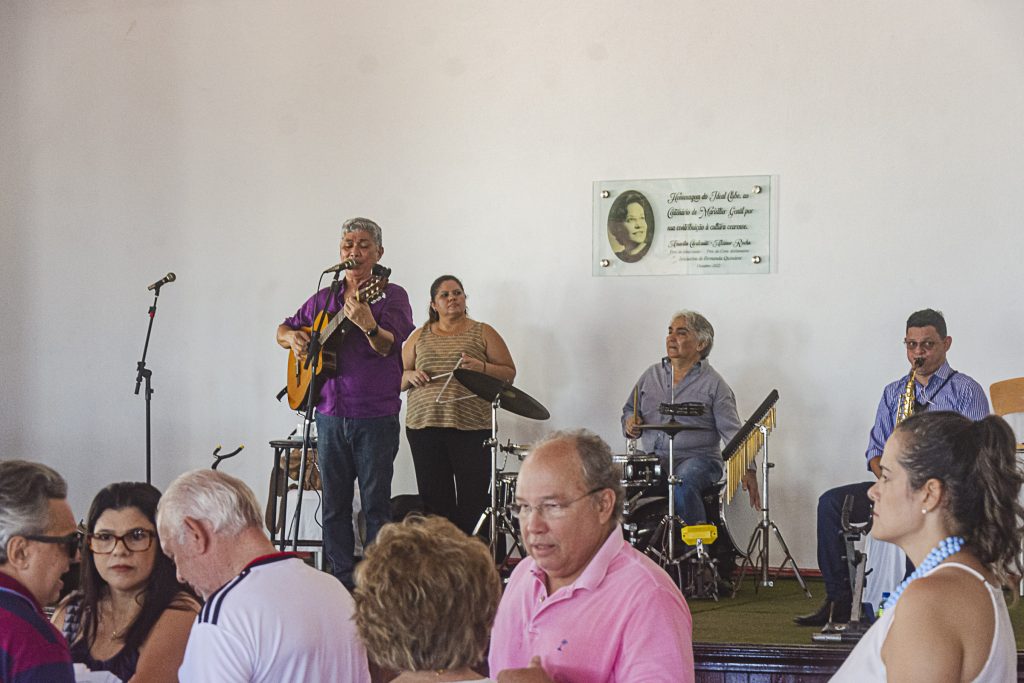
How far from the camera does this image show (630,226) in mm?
6695

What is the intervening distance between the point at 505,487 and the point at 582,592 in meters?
3.74

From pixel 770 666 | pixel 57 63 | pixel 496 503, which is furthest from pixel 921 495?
pixel 57 63

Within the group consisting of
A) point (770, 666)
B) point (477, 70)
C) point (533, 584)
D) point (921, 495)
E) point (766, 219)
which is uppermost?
point (477, 70)

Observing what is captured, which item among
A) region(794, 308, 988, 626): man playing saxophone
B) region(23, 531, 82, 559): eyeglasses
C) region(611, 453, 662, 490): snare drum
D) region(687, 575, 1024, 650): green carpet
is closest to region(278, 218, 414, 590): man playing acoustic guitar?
region(611, 453, 662, 490): snare drum

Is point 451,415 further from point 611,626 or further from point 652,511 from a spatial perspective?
point 611,626

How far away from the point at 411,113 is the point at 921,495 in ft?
17.6

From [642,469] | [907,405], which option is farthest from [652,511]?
[907,405]

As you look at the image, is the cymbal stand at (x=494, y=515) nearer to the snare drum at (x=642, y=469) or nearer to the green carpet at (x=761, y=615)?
the snare drum at (x=642, y=469)

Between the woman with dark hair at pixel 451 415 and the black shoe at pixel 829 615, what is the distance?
179cm

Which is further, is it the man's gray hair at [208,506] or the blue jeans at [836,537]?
the blue jeans at [836,537]

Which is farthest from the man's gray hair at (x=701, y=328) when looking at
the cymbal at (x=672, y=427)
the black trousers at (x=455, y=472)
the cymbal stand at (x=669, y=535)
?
the black trousers at (x=455, y=472)

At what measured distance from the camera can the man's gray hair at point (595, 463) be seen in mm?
2301

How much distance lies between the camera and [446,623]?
1.82m

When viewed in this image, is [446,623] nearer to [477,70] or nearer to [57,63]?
[477,70]
